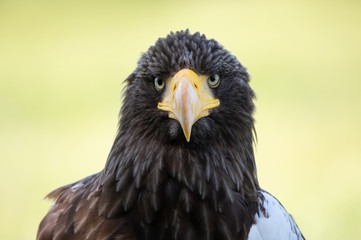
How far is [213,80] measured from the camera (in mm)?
2775

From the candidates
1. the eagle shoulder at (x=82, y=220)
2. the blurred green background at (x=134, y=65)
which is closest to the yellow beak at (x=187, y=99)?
the eagle shoulder at (x=82, y=220)

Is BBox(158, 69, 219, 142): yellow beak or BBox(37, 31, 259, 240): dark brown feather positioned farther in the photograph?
BBox(37, 31, 259, 240): dark brown feather

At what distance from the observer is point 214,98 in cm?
275

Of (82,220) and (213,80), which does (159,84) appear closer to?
(213,80)

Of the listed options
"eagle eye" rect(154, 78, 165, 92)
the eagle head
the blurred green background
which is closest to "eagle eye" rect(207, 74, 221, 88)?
the eagle head

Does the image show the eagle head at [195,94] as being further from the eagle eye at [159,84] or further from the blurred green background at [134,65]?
the blurred green background at [134,65]

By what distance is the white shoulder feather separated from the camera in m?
2.70

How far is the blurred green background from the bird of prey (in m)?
2.67

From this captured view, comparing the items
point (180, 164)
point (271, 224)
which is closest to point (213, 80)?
point (180, 164)

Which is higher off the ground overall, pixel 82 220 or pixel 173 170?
pixel 173 170

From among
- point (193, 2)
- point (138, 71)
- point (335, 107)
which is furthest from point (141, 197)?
point (193, 2)

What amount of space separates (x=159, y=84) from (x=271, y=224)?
0.86m

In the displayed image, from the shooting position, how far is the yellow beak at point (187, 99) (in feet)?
8.15

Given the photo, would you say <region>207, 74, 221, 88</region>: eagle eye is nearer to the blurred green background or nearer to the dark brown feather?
the dark brown feather
